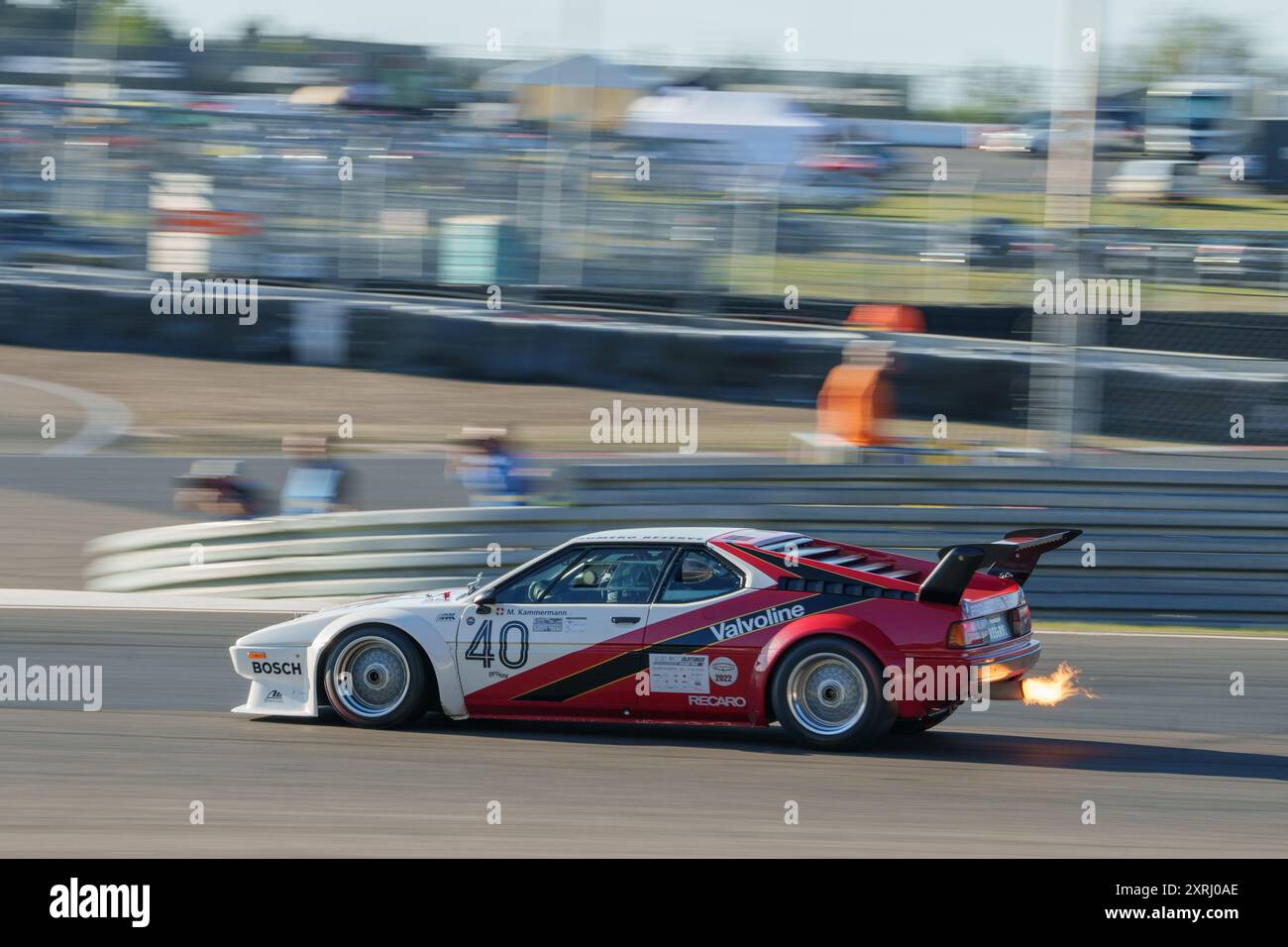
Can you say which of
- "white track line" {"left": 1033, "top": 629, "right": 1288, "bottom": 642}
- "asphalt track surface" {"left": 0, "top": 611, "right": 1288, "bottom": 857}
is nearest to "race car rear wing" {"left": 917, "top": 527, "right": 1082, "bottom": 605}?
"asphalt track surface" {"left": 0, "top": 611, "right": 1288, "bottom": 857}

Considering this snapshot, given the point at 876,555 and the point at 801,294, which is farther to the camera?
the point at 801,294

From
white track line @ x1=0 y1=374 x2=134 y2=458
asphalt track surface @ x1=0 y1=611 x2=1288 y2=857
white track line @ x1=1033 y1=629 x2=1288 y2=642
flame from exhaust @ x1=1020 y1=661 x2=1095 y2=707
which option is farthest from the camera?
white track line @ x1=0 y1=374 x2=134 y2=458

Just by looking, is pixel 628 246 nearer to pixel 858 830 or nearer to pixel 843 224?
pixel 843 224

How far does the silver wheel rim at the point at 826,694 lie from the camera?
23.3ft

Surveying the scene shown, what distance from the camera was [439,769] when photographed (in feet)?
22.2

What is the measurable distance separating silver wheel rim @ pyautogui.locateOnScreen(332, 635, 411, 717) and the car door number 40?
0.40 meters

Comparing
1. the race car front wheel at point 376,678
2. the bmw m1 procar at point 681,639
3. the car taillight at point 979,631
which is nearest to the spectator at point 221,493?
the bmw m1 procar at point 681,639

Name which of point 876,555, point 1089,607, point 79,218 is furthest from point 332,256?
point 876,555

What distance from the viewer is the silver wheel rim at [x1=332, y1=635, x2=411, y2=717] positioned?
25.0 ft

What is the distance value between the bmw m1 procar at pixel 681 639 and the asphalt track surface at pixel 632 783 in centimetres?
19

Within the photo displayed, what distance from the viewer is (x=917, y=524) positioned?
11.4m

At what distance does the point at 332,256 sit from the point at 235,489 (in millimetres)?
8520

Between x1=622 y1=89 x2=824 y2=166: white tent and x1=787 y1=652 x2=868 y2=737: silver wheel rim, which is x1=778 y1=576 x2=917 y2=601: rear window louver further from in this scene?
x1=622 y1=89 x2=824 y2=166: white tent

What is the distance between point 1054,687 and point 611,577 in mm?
2499
